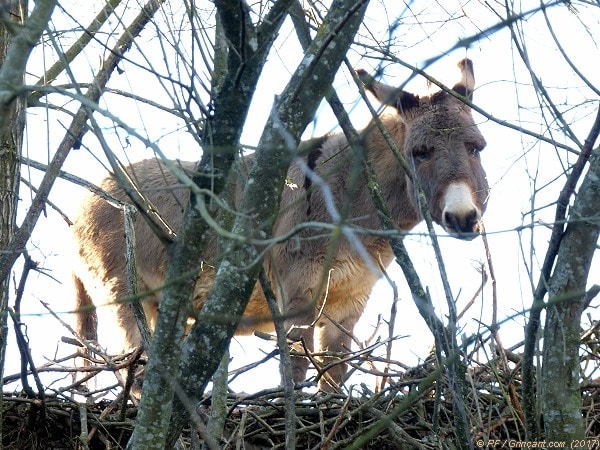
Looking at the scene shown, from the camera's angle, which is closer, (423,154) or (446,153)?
(446,153)

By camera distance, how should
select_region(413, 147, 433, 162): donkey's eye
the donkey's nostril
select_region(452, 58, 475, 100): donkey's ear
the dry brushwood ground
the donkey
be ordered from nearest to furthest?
the dry brushwood ground → the donkey's nostril → the donkey → select_region(413, 147, 433, 162): donkey's eye → select_region(452, 58, 475, 100): donkey's ear

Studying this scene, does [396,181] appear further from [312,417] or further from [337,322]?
[312,417]

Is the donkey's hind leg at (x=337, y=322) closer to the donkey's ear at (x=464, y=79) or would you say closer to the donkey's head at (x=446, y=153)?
the donkey's head at (x=446, y=153)

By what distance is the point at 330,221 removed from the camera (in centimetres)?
678

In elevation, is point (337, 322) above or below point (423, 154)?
below

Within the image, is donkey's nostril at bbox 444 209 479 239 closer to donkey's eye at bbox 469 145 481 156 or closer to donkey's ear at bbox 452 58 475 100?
donkey's eye at bbox 469 145 481 156

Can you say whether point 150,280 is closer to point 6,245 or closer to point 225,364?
point 6,245

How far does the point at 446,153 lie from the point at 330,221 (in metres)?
1.08

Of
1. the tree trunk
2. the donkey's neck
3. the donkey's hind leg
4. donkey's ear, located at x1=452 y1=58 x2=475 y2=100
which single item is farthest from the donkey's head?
the tree trunk

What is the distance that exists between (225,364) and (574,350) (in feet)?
4.35

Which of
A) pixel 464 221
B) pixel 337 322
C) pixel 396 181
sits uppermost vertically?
pixel 396 181

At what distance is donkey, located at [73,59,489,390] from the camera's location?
20.6 ft

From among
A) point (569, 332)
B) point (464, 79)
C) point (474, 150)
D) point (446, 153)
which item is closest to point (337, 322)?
point (446, 153)

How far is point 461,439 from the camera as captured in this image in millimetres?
3199
